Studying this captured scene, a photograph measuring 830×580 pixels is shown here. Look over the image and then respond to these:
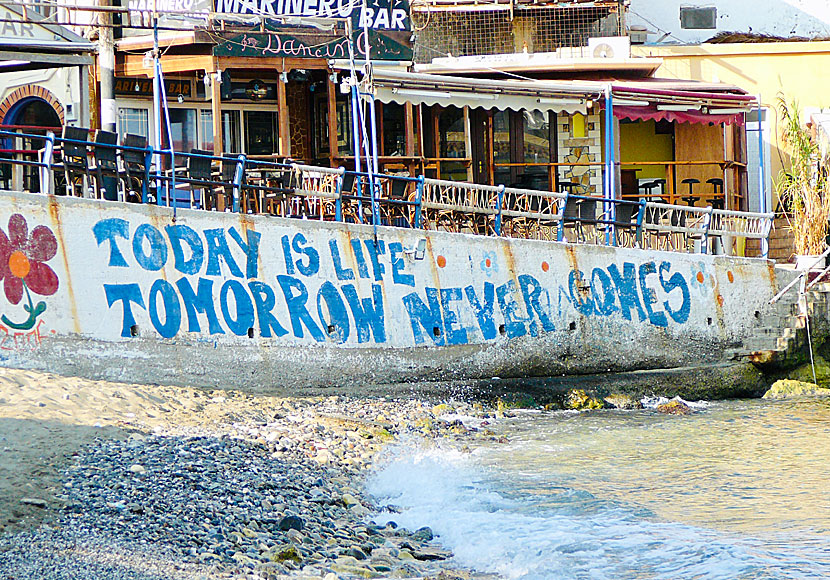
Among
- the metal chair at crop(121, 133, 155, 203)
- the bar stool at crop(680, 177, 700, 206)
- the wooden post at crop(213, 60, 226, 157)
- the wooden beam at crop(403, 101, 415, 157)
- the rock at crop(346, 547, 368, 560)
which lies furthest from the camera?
the bar stool at crop(680, 177, 700, 206)

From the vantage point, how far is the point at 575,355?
16.0 meters

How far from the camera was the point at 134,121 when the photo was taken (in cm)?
1864

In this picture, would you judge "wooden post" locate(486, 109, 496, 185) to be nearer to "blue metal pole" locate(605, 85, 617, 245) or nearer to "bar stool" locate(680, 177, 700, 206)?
"blue metal pole" locate(605, 85, 617, 245)

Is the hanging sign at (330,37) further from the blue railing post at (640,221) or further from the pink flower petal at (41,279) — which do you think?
the pink flower petal at (41,279)

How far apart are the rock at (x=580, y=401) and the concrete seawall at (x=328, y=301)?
0.48 meters

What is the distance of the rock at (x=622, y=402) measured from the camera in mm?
16031

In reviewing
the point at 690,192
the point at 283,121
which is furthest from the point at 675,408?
the point at 690,192

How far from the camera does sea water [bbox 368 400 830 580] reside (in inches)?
328

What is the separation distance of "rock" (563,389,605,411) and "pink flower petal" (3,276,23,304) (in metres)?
8.17

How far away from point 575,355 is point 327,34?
701 cm

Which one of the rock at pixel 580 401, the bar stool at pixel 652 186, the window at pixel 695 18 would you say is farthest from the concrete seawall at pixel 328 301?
the window at pixel 695 18

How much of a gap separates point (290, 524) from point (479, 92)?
11.5m

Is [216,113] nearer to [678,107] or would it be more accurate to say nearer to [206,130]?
[206,130]

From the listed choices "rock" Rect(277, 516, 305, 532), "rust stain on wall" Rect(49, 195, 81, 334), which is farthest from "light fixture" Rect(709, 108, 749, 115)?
"rock" Rect(277, 516, 305, 532)
